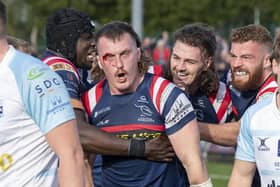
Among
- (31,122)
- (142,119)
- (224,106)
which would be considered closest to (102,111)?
(142,119)

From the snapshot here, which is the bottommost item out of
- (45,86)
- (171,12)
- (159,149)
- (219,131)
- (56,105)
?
(171,12)

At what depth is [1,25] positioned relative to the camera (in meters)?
4.85

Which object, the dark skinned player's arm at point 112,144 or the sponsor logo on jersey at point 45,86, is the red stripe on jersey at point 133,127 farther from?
the sponsor logo on jersey at point 45,86

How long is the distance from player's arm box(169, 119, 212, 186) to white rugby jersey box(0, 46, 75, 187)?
1077 mm

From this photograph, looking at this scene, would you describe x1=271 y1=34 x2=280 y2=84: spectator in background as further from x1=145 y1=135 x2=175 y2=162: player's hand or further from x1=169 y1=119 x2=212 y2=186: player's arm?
x1=145 y1=135 x2=175 y2=162: player's hand

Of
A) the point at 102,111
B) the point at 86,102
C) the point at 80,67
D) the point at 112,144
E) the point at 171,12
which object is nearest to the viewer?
the point at 112,144

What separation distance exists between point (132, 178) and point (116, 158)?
0.19 meters

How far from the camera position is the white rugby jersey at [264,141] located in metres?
5.42

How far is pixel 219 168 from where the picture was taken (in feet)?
53.6

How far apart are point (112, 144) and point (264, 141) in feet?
3.47

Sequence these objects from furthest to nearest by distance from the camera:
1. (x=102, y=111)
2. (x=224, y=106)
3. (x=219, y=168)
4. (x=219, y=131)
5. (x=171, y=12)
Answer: (x=171, y=12)
(x=219, y=168)
(x=224, y=106)
(x=219, y=131)
(x=102, y=111)

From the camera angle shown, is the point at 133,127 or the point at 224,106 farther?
the point at 224,106

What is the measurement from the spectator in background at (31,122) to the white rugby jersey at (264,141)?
1.12 m

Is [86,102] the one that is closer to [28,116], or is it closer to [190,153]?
[190,153]
